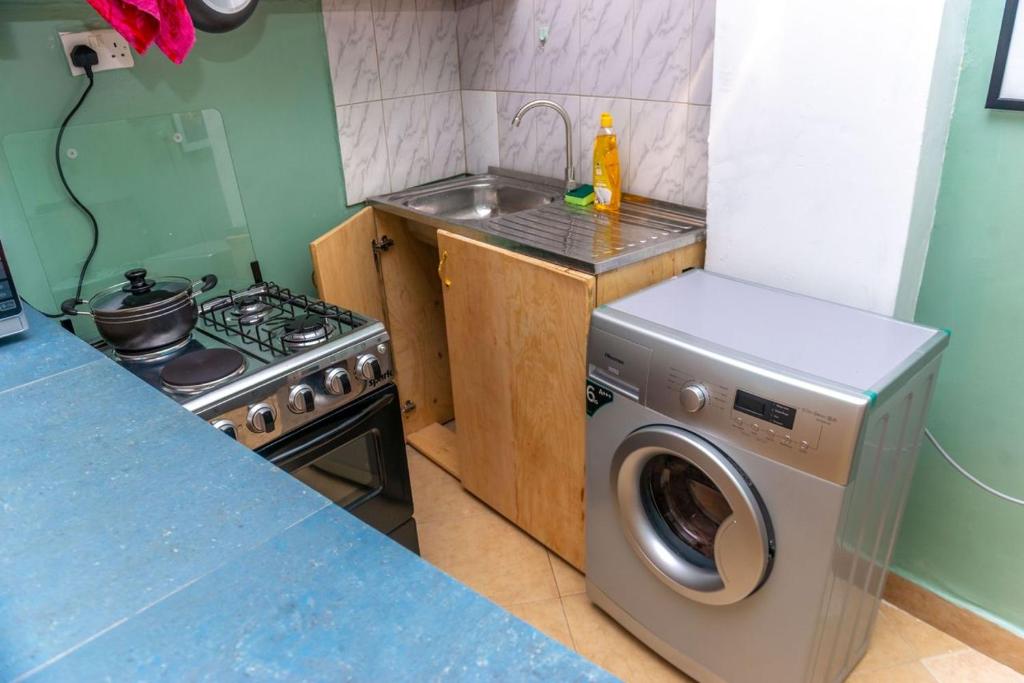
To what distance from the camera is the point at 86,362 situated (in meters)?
1.27

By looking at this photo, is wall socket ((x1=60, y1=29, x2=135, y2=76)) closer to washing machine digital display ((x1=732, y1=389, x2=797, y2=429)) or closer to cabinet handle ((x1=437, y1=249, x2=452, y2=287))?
cabinet handle ((x1=437, y1=249, x2=452, y2=287))

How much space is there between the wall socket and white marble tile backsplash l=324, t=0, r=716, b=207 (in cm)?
60

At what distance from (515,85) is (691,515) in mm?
1550

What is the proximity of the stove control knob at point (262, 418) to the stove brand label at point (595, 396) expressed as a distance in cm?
70

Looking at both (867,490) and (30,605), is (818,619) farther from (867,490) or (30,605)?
(30,605)

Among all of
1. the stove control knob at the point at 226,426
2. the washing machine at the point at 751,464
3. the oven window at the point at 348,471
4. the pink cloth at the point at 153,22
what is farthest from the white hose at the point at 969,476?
the pink cloth at the point at 153,22

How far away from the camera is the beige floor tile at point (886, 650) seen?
1670 millimetres

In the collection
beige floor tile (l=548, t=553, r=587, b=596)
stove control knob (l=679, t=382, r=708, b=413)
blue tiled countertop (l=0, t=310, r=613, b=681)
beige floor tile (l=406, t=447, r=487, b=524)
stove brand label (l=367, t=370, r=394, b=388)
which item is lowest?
beige floor tile (l=548, t=553, r=587, b=596)

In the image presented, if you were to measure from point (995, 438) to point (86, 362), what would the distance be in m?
1.89

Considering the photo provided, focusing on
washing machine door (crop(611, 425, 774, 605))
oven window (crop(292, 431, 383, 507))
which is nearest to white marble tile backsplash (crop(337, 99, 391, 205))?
oven window (crop(292, 431, 383, 507))

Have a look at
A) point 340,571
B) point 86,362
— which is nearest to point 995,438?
point 340,571

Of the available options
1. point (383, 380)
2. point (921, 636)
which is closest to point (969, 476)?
point (921, 636)

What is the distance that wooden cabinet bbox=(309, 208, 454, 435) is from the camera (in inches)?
88.3

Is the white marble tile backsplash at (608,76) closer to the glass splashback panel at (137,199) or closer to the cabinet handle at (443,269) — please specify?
the cabinet handle at (443,269)
